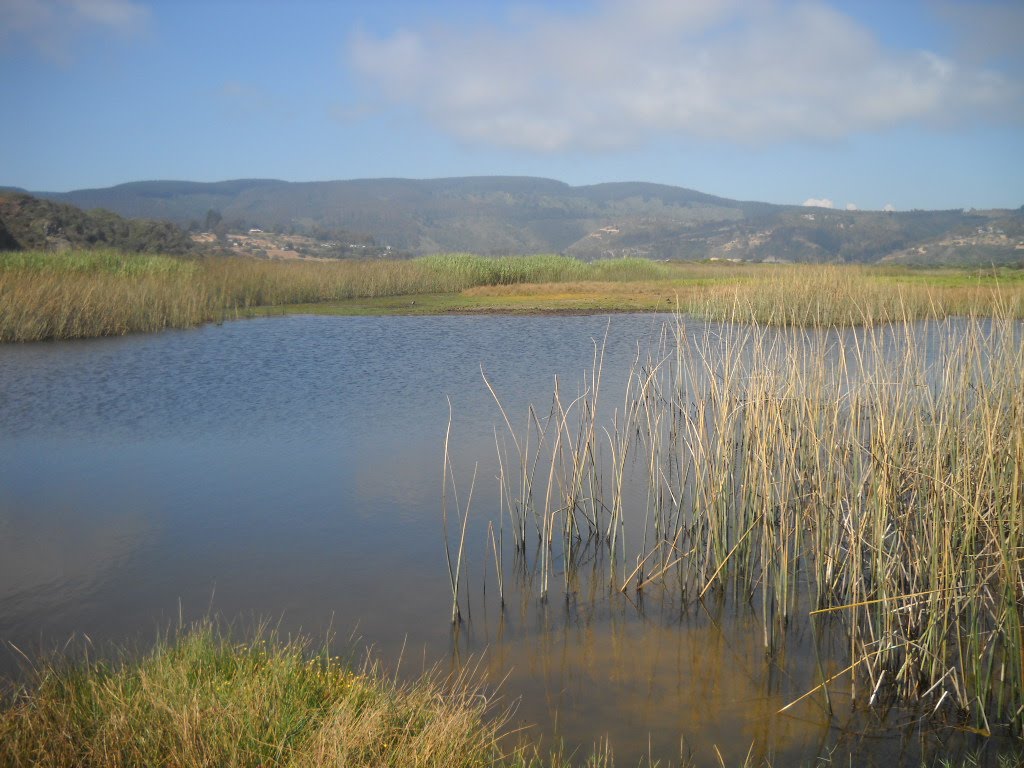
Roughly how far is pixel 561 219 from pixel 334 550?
135260mm

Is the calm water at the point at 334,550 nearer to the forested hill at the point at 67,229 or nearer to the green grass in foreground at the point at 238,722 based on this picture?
the green grass in foreground at the point at 238,722

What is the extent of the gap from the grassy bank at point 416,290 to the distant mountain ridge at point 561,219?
21629mm

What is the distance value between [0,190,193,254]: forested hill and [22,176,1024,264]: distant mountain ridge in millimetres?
30647

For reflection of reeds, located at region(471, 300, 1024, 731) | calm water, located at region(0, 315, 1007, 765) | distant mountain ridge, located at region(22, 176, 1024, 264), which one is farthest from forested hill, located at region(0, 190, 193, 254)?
distant mountain ridge, located at region(22, 176, 1024, 264)

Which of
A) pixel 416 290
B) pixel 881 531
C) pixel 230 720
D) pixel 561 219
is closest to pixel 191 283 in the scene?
pixel 416 290

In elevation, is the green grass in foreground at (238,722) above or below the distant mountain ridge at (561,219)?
below

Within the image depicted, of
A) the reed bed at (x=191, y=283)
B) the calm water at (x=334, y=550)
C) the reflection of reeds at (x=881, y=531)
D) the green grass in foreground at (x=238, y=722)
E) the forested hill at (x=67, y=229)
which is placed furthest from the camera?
the forested hill at (x=67, y=229)

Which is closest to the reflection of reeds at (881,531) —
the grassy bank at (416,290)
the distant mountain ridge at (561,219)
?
the grassy bank at (416,290)

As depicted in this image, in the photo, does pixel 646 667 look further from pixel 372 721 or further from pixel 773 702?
pixel 372 721

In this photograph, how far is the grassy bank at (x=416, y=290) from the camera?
1483 centimetres

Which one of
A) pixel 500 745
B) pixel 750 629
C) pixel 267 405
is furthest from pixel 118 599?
pixel 267 405

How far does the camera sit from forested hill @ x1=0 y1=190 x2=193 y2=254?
98.3 feet

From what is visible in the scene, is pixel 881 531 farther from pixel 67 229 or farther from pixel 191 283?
pixel 67 229

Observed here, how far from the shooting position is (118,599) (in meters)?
4.89
